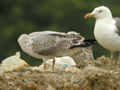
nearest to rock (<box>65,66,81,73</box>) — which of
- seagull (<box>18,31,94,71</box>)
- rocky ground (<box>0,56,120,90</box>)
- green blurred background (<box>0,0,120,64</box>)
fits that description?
rocky ground (<box>0,56,120,90</box>)

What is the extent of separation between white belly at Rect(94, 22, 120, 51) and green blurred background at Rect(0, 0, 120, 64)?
9320 millimetres

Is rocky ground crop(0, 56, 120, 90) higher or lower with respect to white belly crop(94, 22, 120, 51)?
lower

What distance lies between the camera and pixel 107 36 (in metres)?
7.73

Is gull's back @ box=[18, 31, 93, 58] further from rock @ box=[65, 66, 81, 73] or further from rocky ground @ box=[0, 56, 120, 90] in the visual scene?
rocky ground @ box=[0, 56, 120, 90]

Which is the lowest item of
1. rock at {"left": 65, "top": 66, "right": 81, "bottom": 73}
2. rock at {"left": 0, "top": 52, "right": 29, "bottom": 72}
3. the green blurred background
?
the green blurred background

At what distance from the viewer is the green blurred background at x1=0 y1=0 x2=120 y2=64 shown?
18.4 m

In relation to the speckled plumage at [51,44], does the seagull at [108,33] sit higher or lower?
higher

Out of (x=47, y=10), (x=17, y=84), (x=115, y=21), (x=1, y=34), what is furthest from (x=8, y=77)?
(x=47, y=10)

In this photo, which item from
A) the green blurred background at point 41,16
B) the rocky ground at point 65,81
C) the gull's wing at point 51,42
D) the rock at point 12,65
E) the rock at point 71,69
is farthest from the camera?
the green blurred background at point 41,16

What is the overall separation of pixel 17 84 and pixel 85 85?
0.71 meters

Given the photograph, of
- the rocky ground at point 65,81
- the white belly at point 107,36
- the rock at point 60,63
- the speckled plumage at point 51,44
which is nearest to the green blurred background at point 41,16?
the rock at point 60,63

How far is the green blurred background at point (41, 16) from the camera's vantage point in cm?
1839

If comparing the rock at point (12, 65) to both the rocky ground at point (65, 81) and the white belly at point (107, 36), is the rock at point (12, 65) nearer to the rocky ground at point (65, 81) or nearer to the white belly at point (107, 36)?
the rocky ground at point (65, 81)

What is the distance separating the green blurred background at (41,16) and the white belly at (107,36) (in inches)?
367
